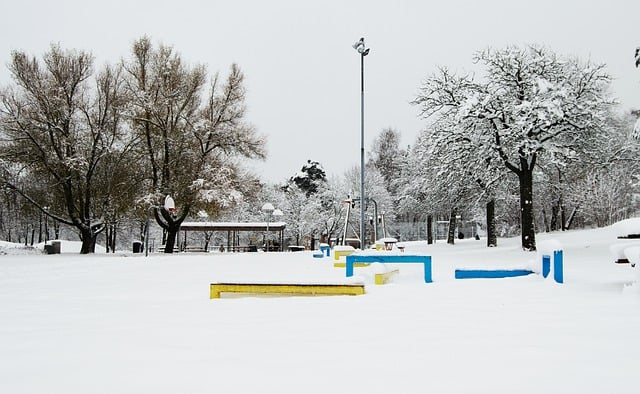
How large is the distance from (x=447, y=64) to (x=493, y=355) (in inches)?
931

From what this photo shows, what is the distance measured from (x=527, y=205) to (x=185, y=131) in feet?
64.9

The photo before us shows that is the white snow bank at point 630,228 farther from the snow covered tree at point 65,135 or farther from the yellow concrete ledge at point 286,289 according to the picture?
the snow covered tree at point 65,135

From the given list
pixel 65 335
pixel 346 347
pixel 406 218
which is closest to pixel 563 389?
pixel 346 347

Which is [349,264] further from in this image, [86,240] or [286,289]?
[86,240]

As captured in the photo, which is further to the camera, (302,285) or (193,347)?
(302,285)

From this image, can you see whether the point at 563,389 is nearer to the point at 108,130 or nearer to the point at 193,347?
the point at 193,347

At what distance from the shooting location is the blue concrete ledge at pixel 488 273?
9.79 metres

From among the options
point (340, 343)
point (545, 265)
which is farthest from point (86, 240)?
point (340, 343)

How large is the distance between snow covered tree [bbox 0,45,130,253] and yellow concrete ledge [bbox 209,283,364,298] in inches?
921

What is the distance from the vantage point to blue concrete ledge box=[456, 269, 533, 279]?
32.1 feet

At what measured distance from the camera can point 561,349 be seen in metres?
4.11

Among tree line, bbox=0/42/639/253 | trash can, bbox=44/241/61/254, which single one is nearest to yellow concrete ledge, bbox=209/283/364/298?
tree line, bbox=0/42/639/253

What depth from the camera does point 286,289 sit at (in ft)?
27.3

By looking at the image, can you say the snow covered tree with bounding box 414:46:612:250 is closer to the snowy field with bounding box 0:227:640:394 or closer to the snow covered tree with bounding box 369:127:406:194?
the snowy field with bounding box 0:227:640:394
